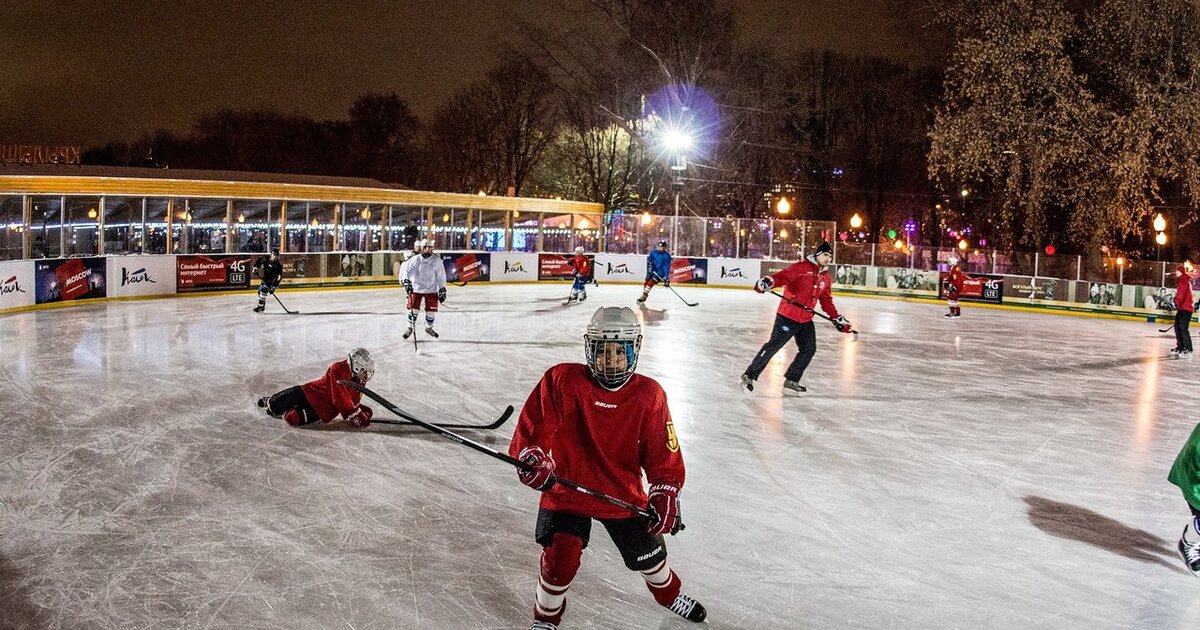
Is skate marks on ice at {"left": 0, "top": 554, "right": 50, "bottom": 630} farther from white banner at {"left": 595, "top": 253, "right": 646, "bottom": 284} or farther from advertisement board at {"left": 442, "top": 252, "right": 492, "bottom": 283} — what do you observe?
white banner at {"left": 595, "top": 253, "right": 646, "bottom": 284}

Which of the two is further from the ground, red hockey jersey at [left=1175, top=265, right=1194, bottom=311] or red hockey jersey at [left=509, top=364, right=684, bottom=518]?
red hockey jersey at [left=1175, top=265, right=1194, bottom=311]

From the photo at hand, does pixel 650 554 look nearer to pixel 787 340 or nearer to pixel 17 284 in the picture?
pixel 787 340

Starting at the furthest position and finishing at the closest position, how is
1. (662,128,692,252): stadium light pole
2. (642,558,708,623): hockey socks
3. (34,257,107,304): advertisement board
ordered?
(662,128,692,252): stadium light pole < (34,257,107,304): advertisement board < (642,558,708,623): hockey socks

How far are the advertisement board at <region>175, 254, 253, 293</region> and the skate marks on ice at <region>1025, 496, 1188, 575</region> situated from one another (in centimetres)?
1932

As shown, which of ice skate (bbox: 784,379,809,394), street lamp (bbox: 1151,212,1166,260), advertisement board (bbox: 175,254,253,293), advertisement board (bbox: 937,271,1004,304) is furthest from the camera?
advertisement board (bbox: 937,271,1004,304)

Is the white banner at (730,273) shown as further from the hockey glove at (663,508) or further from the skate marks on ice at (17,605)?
the hockey glove at (663,508)

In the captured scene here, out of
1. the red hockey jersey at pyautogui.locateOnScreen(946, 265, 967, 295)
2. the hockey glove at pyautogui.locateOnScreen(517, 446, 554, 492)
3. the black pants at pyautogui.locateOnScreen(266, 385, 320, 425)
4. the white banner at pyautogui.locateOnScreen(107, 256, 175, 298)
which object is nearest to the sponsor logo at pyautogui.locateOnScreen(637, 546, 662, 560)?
the hockey glove at pyautogui.locateOnScreen(517, 446, 554, 492)

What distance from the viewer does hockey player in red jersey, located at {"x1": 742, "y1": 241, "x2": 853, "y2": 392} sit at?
992 cm

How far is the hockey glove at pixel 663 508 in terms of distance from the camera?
3.48 meters

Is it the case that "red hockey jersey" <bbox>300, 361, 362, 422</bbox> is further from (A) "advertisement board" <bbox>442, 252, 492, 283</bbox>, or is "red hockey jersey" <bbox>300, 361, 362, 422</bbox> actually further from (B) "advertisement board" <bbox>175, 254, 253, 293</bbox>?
(A) "advertisement board" <bbox>442, 252, 492, 283</bbox>

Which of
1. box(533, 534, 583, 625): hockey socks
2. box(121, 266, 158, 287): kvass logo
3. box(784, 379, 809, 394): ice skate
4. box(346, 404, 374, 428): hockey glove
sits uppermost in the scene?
box(121, 266, 158, 287): kvass logo

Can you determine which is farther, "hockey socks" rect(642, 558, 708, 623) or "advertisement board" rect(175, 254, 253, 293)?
"advertisement board" rect(175, 254, 253, 293)

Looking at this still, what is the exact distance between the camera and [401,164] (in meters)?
61.0

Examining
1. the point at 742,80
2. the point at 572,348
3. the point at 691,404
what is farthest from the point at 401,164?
the point at 691,404
